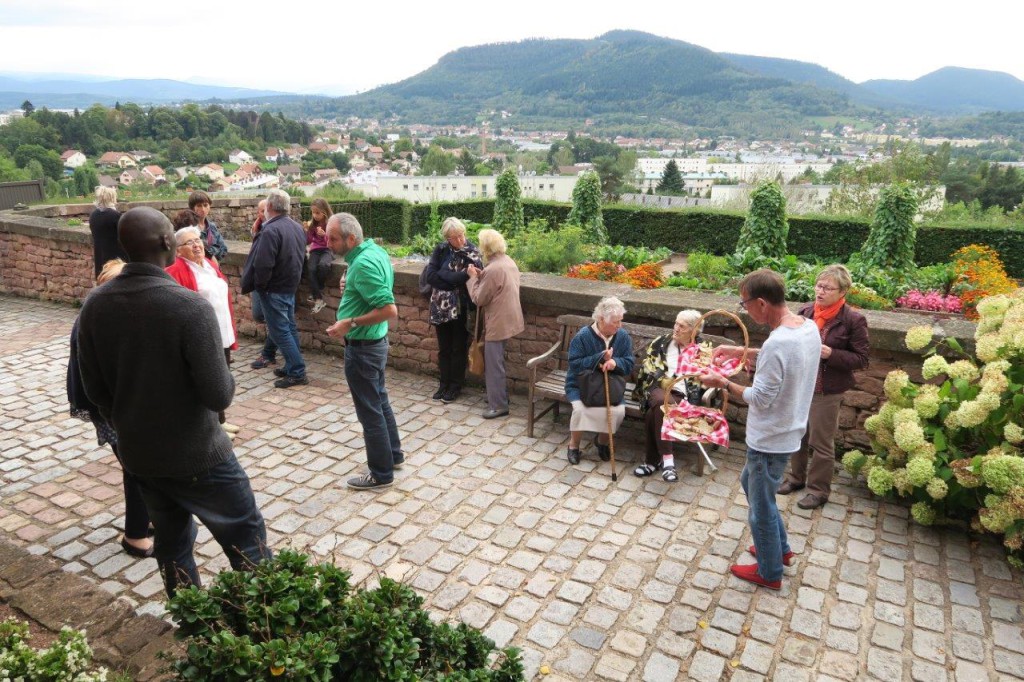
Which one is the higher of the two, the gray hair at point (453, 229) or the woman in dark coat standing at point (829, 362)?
the gray hair at point (453, 229)

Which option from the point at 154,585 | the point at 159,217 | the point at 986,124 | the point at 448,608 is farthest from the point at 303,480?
the point at 986,124

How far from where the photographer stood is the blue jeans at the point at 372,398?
485cm

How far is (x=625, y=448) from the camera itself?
Result: 5.63 metres

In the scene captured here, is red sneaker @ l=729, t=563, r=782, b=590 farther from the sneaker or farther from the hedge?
the hedge

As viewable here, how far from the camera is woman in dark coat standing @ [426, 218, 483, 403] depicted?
6219mm

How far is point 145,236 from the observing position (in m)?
2.76

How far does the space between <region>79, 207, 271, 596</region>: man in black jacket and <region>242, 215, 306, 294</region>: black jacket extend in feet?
12.4

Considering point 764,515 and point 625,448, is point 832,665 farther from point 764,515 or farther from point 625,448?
point 625,448

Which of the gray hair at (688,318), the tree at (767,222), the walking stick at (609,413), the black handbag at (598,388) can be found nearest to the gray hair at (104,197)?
the black handbag at (598,388)

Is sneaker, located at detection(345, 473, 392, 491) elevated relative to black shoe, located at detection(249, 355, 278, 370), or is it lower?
elevated

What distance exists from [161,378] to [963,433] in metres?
4.59

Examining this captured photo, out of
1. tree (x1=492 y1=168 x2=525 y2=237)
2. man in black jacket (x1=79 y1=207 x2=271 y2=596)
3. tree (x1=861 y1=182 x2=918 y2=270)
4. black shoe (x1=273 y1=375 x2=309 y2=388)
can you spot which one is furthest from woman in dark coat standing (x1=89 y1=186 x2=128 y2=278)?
tree (x1=492 y1=168 x2=525 y2=237)

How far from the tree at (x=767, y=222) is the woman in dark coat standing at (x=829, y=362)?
37.8ft

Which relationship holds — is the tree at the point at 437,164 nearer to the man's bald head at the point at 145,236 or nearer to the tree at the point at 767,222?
the tree at the point at 767,222
